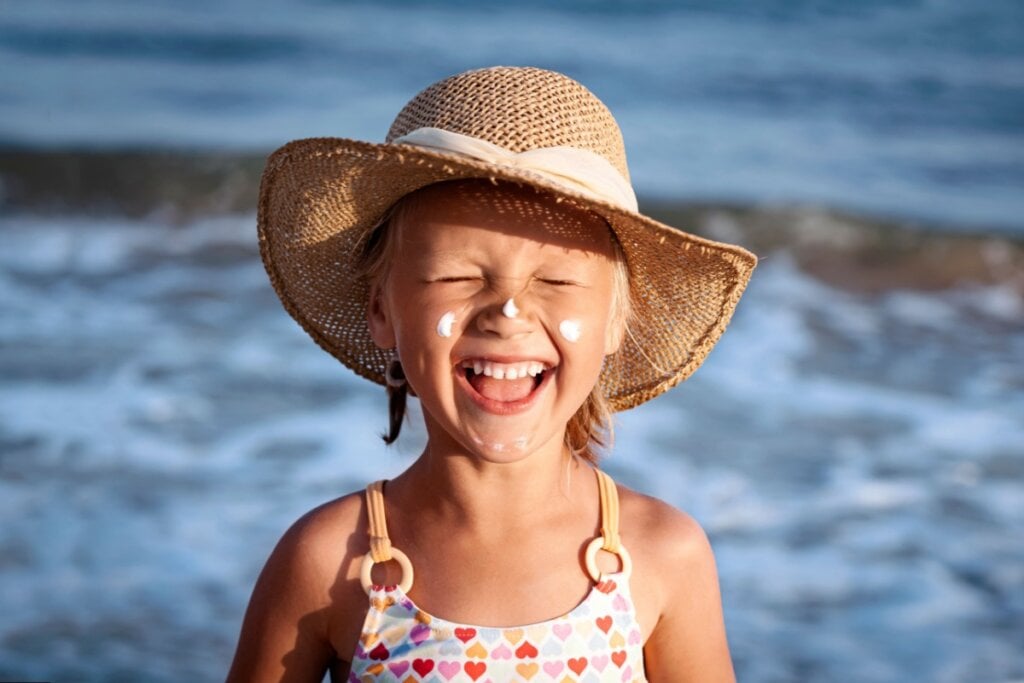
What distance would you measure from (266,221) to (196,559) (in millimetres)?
2584

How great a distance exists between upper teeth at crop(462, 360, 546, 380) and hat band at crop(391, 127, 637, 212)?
11.2 inches

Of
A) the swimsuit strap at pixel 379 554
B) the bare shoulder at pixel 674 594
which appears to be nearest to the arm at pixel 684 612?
the bare shoulder at pixel 674 594

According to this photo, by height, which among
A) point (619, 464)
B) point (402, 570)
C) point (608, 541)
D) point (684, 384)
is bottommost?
point (402, 570)

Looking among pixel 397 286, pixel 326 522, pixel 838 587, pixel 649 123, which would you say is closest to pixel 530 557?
pixel 326 522

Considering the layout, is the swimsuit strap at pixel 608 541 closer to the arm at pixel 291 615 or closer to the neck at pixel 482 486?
the neck at pixel 482 486

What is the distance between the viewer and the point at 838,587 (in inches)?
188

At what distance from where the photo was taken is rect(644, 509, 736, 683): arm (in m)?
2.44

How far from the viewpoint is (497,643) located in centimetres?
229

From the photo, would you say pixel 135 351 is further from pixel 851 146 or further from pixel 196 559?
pixel 851 146

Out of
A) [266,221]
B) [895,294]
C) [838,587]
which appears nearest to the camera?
[266,221]

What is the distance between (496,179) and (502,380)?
1.04 ft

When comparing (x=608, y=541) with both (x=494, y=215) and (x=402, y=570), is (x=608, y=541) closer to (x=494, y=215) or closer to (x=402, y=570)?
(x=402, y=570)

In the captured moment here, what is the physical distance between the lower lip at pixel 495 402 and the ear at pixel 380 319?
197 millimetres

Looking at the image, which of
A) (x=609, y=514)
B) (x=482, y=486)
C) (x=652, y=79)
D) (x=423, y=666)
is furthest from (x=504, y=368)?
(x=652, y=79)
